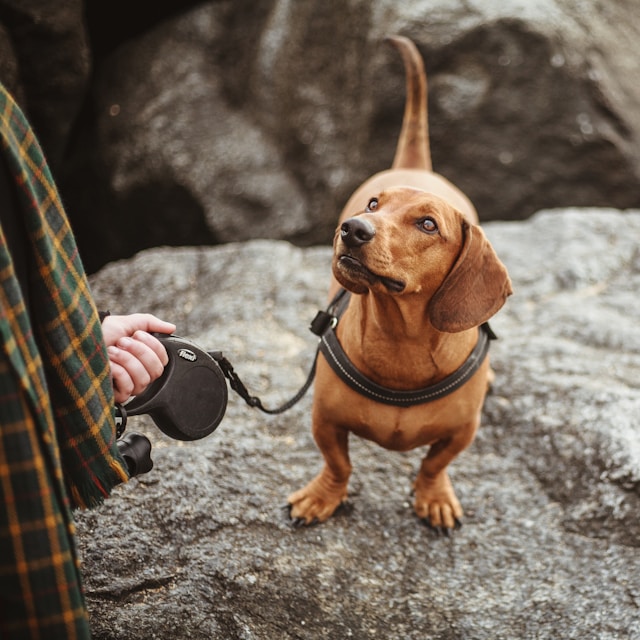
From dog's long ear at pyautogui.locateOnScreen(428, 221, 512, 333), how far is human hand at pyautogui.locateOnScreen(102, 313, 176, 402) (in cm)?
83

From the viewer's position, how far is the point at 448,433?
2447mm

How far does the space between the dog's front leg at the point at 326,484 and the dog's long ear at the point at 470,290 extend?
2.05 ft

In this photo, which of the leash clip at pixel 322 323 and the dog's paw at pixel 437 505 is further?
the dog's paw at pixel 437 505

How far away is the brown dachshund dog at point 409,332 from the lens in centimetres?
209

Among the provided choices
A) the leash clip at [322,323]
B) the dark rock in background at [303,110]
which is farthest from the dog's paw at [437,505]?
the dark rock in background at [303,110]

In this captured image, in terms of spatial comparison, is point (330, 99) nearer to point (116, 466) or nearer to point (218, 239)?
point (218, 239)

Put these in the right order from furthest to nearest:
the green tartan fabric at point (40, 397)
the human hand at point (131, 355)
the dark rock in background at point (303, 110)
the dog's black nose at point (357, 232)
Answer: the dark rock in background at point (303, 110) → the dog's black nose at point (357, 232) → the human hand at point (131, 355) → the green tartan fabric at point (40, 397)

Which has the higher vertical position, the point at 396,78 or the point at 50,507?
the point at 50,507

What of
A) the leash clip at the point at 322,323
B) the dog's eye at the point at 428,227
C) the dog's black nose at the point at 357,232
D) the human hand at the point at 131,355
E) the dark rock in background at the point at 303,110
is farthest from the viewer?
the dark rock in background at the point at 303,110

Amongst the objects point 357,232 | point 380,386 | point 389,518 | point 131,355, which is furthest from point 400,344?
point 131,355

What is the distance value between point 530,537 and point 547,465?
38 centimetres

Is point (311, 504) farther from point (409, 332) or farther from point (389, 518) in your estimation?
point (409, 332)

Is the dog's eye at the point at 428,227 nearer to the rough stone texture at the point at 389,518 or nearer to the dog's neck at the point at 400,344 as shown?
the dog's neck at the point at 400,344

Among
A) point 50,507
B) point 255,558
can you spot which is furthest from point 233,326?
point 50,507
